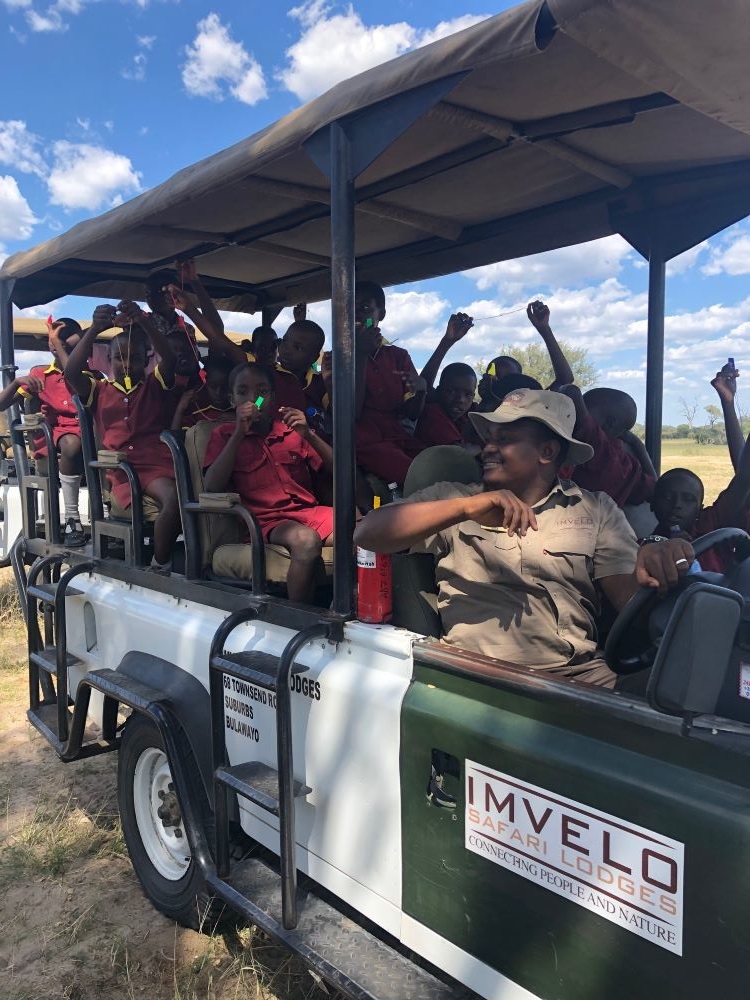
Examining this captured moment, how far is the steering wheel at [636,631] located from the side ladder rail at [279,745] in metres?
0.81

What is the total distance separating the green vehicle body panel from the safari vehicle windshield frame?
58 cm

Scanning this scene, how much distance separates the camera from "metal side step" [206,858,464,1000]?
1.83m

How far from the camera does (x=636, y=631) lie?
68.9 inches

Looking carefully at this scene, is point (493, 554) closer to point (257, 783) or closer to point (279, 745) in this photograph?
point (279, 745)

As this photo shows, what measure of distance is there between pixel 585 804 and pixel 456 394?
3.35m

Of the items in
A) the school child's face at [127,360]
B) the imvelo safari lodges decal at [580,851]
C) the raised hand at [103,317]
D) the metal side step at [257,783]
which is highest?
the raised hand at [103,317]

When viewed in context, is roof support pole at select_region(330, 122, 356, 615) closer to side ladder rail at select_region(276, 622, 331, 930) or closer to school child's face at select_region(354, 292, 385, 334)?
side ladder rail at select_region(276, 622, 331, 930)

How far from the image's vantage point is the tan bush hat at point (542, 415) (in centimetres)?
232

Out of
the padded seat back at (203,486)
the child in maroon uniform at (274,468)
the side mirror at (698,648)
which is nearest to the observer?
the side mirror at (698,648)

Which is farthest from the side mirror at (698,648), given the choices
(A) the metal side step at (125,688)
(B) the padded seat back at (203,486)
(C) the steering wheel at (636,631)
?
(B) the padded seat back at (203,486)

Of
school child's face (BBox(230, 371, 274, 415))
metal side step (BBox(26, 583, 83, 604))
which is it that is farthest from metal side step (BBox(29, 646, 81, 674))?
school child's face (BBox(230, 371, 274, 415))

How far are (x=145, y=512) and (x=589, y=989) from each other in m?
2.84

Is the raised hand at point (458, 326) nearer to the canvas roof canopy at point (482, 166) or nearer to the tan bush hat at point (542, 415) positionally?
the canvas roof canopy at point (482, 166)

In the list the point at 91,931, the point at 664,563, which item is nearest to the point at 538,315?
the point at 664,563
